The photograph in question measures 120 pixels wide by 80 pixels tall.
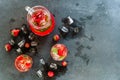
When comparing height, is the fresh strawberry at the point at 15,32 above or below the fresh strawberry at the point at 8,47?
above

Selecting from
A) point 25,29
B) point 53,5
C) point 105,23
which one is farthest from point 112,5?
point 25,29

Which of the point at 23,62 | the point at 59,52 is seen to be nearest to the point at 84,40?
the point at 59,52

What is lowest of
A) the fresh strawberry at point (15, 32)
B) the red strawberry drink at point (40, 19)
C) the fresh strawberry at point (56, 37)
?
the fresh strawberry at point (56, 37)

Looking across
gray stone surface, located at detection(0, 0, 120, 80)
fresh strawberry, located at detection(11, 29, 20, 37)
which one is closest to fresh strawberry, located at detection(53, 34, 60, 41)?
gray stone surface, located at detection(0, 0, 120, 80)

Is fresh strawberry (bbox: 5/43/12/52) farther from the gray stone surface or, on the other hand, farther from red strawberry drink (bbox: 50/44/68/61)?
red strawberry drink (bbox: 50/44/68/61)

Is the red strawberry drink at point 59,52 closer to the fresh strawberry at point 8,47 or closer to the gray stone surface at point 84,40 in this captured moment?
the gray stone surface at point 84,40

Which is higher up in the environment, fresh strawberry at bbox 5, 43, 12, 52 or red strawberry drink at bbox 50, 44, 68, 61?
fresh strawberry at bbox 5, 43, 12, 52

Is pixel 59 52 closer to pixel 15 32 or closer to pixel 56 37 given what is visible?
pixel 56 37

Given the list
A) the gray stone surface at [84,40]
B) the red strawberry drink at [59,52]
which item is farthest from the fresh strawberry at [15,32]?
the red strawberry drink at [59,52]
